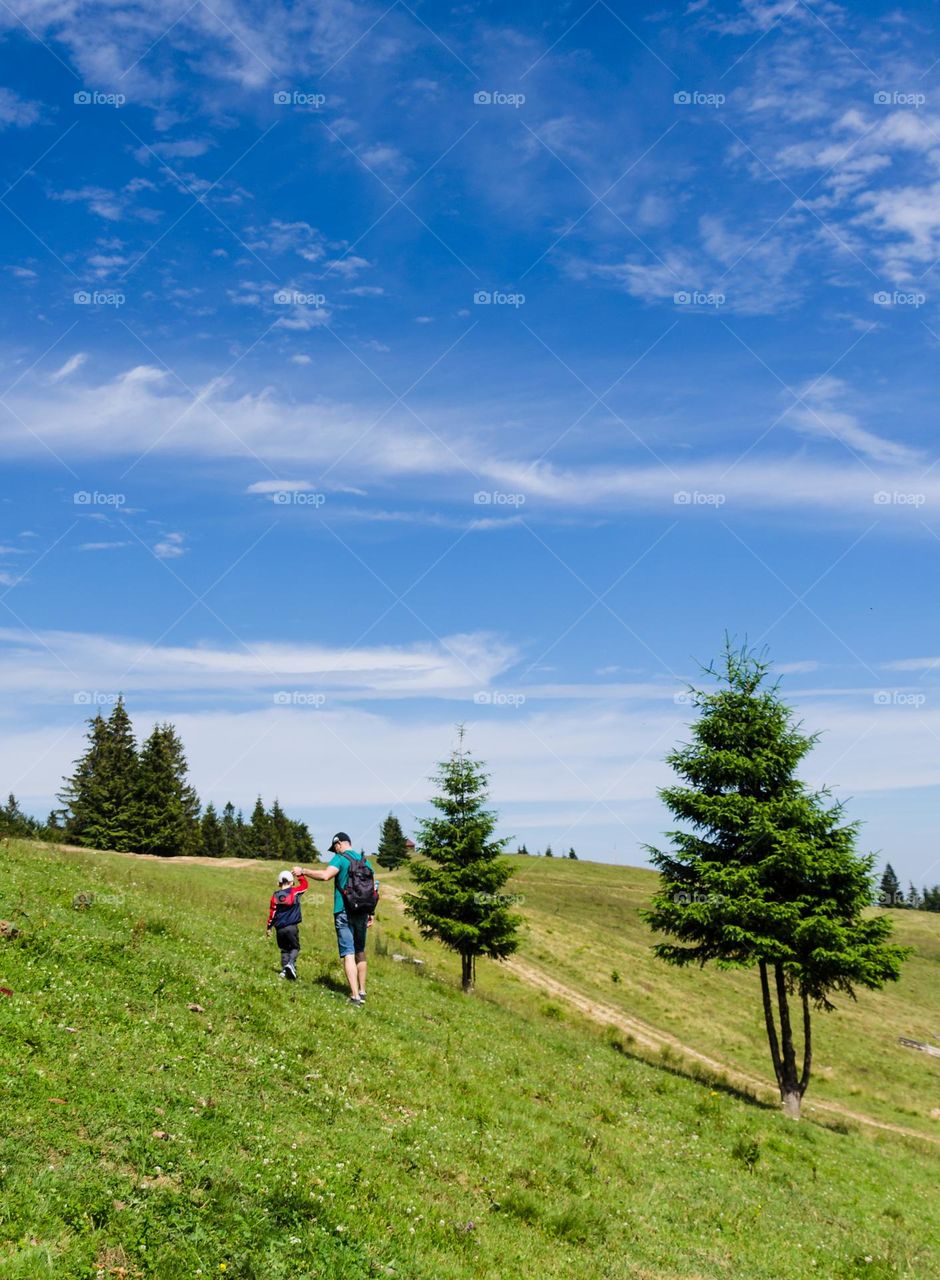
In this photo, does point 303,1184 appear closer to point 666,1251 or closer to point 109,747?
point 666,1251

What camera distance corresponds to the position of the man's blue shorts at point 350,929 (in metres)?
16.4

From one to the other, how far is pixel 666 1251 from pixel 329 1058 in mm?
5640

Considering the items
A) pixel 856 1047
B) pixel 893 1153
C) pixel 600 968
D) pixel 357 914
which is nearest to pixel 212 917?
pixel 357 914

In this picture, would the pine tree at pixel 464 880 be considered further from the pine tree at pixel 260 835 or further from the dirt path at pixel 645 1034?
the pine tree at pixel 260 835

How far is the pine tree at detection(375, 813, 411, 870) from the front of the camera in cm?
12862

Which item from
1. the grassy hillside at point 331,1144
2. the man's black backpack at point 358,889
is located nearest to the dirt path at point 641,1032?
the grassy hillside at point 331,1144

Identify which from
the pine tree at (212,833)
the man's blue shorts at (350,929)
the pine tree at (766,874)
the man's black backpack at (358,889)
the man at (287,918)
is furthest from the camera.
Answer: the pine tree at (212,833)

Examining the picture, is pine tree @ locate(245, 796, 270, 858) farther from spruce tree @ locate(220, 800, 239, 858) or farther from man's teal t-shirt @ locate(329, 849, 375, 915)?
man's teal t-shirt @ locate(329, 849, 375, 915)

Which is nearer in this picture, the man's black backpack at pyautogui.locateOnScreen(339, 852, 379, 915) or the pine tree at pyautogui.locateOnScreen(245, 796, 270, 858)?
the man's black backpack at pyautogui.locateOnScreen(339, 852, 379, 915)

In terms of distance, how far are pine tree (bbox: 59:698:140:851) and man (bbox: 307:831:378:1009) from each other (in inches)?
2575

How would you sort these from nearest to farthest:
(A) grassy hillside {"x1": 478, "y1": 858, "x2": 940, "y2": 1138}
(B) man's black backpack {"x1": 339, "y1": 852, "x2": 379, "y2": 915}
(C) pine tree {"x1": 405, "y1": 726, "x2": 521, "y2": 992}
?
(B) man's black backpack {"x1": 339, "y1": 852, "x2": 379, "y2": 915}
(C) pine tree {"x1": 405, "y1": 726, "x2": 521, "y2": 992}
(A) grassy hillside {"x1": 478, "y1": 858, "x2": 940, "y2": 1138}

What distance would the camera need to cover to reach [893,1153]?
2522 cm

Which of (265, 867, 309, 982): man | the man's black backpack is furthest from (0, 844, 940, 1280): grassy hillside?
the man's black backpack

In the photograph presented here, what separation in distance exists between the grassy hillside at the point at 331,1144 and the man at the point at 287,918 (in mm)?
425
